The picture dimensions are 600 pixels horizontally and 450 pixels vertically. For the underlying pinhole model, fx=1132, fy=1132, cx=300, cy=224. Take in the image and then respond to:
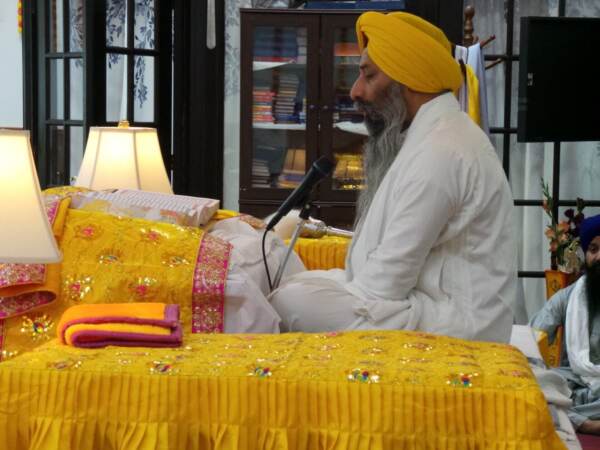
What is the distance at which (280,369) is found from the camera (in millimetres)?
2203

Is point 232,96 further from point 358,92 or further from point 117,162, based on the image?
point 358,92

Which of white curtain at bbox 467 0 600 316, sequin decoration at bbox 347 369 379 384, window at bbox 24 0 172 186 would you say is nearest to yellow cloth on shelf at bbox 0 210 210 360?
sequin decoration at bbox 347 369 379 384

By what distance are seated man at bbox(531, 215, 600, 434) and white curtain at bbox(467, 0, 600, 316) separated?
1.12 m

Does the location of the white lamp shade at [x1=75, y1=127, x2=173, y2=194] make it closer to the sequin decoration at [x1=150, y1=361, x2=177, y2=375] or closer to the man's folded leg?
the man's folded leg

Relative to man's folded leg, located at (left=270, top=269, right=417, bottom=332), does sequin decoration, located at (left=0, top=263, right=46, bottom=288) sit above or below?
above

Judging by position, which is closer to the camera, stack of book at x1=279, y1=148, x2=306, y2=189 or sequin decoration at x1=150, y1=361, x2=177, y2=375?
sequin decoration at x1=150, y1=361, x2=177, y2=375

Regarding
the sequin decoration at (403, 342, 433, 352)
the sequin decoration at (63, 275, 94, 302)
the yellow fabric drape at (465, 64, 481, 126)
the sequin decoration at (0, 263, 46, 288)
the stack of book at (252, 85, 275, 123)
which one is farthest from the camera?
the stack of book at (252, 85, 275, 123)

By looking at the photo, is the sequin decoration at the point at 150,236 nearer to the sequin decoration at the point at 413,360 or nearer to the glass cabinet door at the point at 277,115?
the sequin decoration at the point at 413,360

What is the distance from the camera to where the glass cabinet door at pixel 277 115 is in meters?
6.12

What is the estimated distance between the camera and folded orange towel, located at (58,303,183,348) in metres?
2.42

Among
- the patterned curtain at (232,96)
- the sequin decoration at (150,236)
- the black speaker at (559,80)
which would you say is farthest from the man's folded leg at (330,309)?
the patterned curtain at (232,96)

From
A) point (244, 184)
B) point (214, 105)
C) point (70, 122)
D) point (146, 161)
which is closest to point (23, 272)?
point (146, 161)

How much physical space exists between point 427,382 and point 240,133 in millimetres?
4104

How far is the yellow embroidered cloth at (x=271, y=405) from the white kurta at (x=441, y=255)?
0.68 meters
